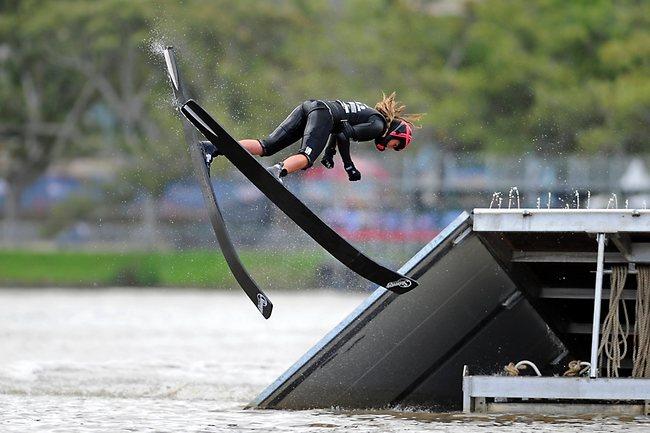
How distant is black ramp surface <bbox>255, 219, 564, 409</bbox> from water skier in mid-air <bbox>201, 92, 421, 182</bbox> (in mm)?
1101

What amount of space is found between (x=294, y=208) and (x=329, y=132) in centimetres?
86

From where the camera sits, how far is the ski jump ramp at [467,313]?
36.0 ft

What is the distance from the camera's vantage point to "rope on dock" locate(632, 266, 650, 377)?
36.8 feet

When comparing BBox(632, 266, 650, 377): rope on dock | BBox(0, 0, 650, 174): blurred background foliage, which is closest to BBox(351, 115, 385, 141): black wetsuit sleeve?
BBox(632, 266, 650, 377): rope on dock

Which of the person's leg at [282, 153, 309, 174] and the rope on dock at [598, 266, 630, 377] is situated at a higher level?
the person's leg at [282, 153, 309, 174]

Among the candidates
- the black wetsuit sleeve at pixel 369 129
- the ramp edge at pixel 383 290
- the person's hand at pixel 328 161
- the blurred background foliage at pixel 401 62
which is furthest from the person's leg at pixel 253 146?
the blurred background foliage at pixel 401 62

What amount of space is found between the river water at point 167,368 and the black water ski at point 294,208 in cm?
116

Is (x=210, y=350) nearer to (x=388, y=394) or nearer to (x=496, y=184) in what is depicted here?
(x=388, y=394)

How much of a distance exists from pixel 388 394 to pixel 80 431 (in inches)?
107

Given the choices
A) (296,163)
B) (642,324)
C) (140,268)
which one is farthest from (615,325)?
(140,268)

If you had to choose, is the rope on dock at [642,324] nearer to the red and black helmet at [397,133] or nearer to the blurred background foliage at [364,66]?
→ the red and black helmet at [397,133]

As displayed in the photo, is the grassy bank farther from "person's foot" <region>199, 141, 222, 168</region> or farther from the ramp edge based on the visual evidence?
"person's foot" <region>199, 141, 222, 168</region>

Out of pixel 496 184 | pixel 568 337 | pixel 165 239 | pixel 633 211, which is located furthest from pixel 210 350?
pixel 165 239

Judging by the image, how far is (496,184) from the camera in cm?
3694
